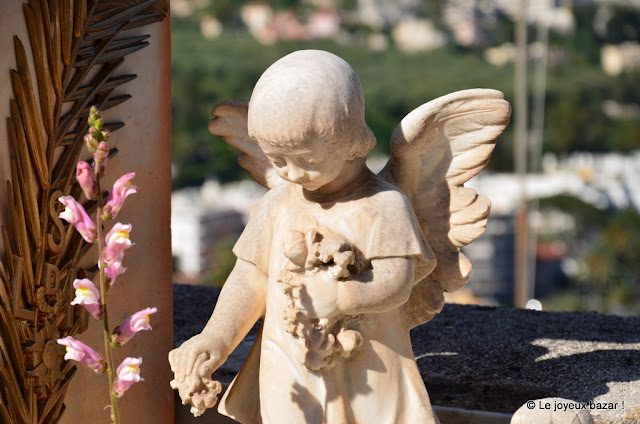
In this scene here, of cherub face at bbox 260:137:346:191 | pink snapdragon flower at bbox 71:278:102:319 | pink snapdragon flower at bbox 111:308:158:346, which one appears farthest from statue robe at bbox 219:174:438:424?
pink snapdragon flower at bbox 71:278:102:319

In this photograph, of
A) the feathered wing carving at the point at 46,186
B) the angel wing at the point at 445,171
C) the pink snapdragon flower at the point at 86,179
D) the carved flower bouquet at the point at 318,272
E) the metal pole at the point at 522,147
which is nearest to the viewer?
the pink snapdragon flower at the point at 86,179

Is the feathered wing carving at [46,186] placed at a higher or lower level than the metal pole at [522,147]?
higher

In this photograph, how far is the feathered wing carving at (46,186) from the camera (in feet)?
10.8

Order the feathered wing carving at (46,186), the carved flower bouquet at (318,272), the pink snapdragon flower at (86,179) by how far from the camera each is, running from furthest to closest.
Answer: the feathered wing carving at (46,186) < the carved flower bouquet at (318,272) < the pink snapdragon flower at (86,179)

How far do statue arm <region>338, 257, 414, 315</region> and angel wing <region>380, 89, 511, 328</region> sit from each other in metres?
0.32

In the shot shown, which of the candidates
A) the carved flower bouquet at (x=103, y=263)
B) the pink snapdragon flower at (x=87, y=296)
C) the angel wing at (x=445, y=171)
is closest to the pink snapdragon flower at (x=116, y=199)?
the carved flower bouquet at (x=103, y=263)

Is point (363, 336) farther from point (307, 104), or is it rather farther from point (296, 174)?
point (307, 104)

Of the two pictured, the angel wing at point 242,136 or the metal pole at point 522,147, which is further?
the metal pole at point 522,147

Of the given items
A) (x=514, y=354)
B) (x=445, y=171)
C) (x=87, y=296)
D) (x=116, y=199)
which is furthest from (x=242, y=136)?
(x=514, y=354)

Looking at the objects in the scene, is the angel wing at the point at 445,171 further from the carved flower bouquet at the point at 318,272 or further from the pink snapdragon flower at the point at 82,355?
the pink snapdragon flower at the point at 82,355

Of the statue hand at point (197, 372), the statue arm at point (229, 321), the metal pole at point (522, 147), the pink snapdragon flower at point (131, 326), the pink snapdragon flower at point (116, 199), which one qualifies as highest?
the pink snapdragon flower at point (116, 199)

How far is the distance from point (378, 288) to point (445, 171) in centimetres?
52

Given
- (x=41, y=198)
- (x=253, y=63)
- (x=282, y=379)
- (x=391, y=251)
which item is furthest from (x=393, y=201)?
(x=253, y=63)

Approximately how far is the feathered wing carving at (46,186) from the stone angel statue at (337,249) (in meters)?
0.53
